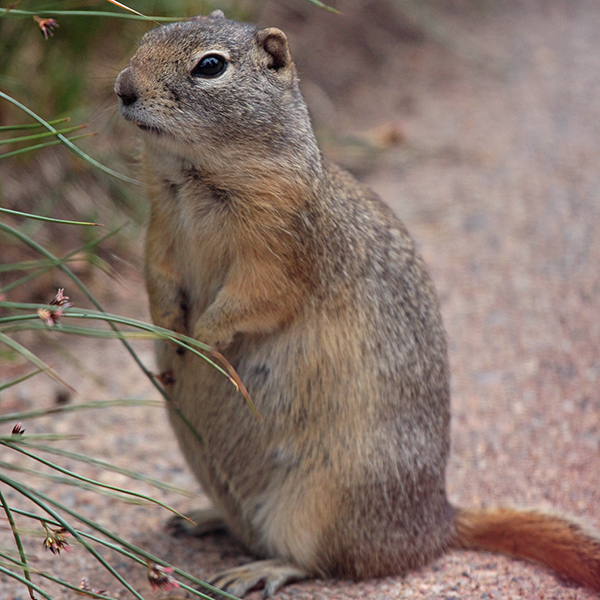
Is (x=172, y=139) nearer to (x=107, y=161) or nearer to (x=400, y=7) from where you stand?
(x=107, y=161)

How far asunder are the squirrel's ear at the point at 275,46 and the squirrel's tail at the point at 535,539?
2314mm

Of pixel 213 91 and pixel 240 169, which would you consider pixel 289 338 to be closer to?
pixel 240 169

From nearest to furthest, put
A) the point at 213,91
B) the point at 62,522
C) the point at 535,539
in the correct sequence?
the point at 62,522 → the point at 213,91 → the point at 535,539

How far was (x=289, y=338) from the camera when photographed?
353 cm

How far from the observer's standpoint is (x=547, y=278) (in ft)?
21.1

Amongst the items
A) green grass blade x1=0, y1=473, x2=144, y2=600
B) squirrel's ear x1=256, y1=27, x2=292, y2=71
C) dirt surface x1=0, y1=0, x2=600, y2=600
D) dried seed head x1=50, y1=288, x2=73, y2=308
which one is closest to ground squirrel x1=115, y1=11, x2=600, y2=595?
squirrel's ear x1=256, y1=27, x2=292, y2=71

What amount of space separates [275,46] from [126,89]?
30.7 inches

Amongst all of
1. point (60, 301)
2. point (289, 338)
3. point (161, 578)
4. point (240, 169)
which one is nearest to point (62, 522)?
point (161, 578)

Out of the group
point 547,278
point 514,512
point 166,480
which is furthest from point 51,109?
point 514,512

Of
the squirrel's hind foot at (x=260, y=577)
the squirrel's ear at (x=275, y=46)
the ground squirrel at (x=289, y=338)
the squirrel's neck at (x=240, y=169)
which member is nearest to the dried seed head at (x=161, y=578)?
the ground squirrel at (x=289, y=338)

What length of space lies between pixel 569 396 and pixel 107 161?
411 cm

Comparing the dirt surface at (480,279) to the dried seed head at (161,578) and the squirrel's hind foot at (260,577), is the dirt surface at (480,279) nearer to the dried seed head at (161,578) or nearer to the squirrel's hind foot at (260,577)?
the squirrel's hind foot at (260,577)

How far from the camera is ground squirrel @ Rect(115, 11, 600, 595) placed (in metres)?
3.33

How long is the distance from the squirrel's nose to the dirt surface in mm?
2060
